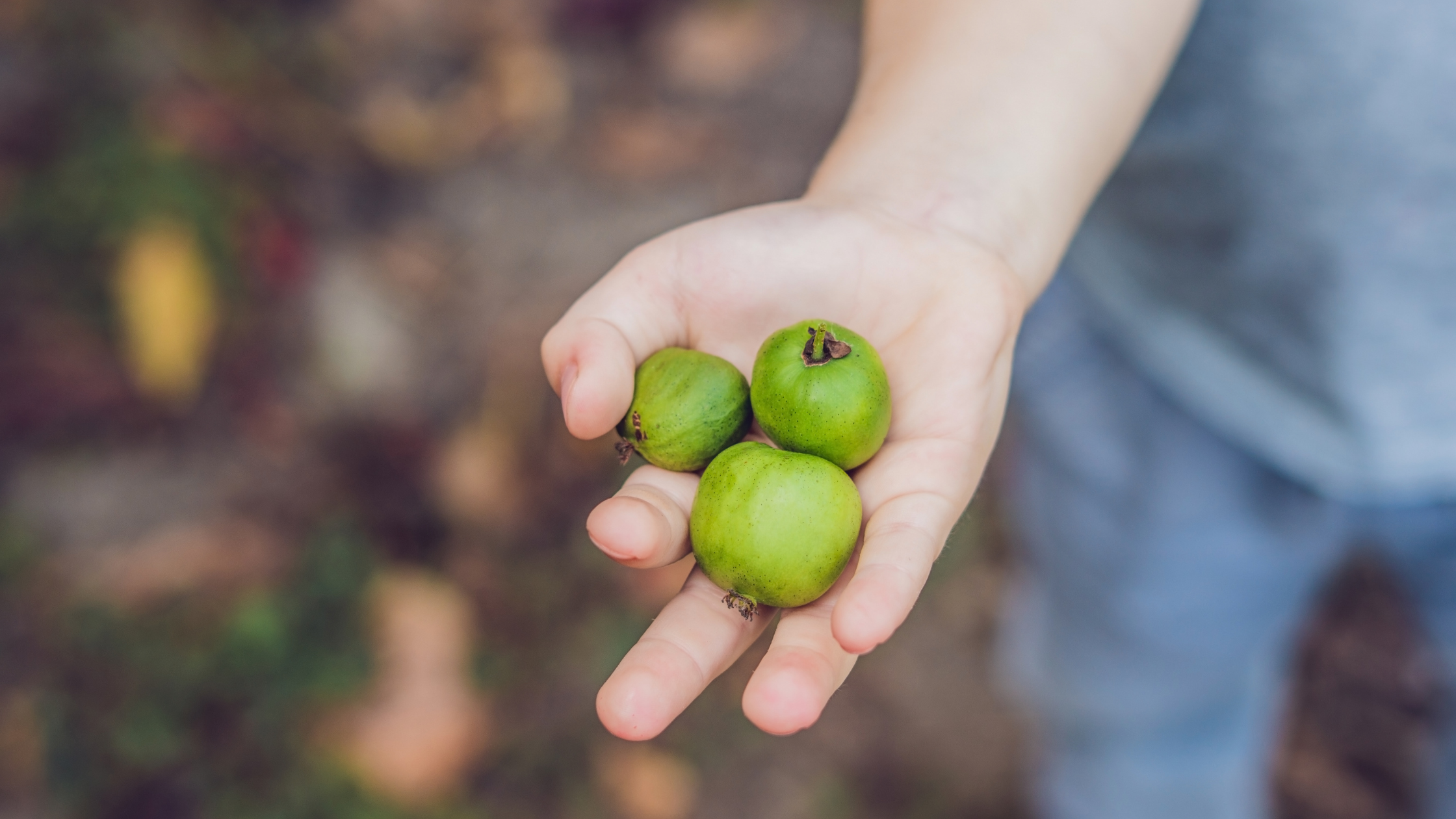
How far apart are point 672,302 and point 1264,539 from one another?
8.15 feet

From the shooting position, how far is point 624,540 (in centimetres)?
237

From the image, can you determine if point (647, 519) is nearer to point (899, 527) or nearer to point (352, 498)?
point (899, 527)

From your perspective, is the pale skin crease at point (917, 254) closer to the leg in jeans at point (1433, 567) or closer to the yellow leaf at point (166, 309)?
the leg in jeans at point (1433, 567)

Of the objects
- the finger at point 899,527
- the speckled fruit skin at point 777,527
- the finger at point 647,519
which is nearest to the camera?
the finger at point 899,527

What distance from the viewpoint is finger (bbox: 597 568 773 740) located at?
7.11ft

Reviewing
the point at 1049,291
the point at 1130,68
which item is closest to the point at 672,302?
the point at 1130,68

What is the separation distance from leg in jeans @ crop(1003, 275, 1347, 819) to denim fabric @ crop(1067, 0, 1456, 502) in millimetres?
233

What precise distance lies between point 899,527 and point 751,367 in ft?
3.00

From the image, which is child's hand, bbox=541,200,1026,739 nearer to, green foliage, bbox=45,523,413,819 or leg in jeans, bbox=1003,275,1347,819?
leg in jeans, bbox=1003,275,1347,819

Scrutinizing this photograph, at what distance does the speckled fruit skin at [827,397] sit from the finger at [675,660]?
0.51m

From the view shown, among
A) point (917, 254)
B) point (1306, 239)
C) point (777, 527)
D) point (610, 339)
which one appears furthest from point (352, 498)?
point (1306, 239)

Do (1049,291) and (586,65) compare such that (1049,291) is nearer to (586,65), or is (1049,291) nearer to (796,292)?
(796,292)

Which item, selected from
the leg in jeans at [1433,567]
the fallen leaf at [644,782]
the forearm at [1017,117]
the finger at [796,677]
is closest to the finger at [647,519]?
the finger at [796,677]

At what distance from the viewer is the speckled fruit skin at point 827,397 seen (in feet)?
8.76
